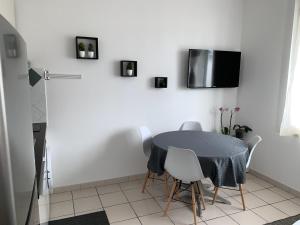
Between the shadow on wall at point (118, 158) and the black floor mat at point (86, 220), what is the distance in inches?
28.4

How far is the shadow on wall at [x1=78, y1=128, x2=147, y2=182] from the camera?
330 cm

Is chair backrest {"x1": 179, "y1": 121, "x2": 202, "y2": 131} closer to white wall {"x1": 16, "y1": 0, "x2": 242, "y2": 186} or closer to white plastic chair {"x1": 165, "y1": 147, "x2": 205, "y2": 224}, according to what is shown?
white wall {"x1": 16, "y1": 0, "x2": 242, "y2": 186}

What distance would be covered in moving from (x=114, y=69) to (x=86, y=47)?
0.45 metres

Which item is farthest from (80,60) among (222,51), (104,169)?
(222,51)

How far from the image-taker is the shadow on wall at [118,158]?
330 centimetres

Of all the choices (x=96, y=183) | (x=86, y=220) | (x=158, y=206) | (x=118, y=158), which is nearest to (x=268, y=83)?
(x=158, y=206)

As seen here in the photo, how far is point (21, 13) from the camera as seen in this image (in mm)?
2670

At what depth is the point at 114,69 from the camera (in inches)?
125

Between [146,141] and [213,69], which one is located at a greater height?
[213,69]

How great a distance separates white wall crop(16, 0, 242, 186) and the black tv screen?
0.49 feet

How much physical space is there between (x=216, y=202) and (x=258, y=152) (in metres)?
1.30

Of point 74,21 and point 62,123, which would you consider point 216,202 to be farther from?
point 74,21

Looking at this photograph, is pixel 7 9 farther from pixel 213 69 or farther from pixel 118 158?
pixel 213 69

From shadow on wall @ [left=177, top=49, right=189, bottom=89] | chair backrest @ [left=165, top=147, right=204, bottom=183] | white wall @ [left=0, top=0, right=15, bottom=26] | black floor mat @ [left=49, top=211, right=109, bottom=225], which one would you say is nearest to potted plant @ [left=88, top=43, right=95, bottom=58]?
white wall @ [left=0, top=0, right=15, bottom=26]
